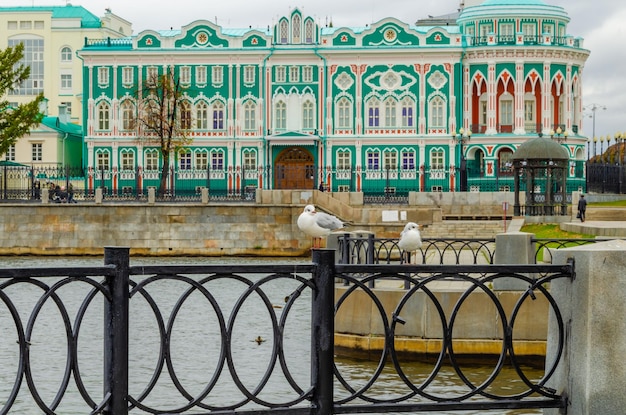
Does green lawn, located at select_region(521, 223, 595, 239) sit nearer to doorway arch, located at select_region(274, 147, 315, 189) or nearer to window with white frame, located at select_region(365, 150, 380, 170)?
doorway arch, located at select_region(274, 147, 315, 189)

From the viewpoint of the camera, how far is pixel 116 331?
24.9 ft

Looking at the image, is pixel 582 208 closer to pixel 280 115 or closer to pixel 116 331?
pixel 280 115

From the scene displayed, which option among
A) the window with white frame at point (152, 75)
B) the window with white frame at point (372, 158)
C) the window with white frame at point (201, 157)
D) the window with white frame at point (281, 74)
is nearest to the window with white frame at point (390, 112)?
the window with white frame at point (372, 158)

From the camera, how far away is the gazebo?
44.7 meters

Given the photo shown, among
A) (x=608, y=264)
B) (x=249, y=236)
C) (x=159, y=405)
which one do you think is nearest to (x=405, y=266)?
(x=608, y=264)

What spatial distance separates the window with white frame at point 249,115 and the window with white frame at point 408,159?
9.36 metres

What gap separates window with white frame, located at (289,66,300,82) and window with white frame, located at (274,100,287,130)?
1.56 metres

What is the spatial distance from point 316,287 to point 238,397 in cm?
951

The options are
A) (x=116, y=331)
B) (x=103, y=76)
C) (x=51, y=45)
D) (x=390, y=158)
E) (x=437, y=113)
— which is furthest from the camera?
(x=51, y=45)

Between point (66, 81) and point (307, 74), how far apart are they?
31.0 m

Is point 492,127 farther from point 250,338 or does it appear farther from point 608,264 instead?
point 608,264

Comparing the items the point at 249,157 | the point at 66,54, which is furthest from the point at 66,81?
the point at 249,157

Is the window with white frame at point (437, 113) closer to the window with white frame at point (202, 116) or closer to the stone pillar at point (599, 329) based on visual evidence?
the window with white frame at point (202, 116)

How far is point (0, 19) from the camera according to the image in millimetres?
101688
